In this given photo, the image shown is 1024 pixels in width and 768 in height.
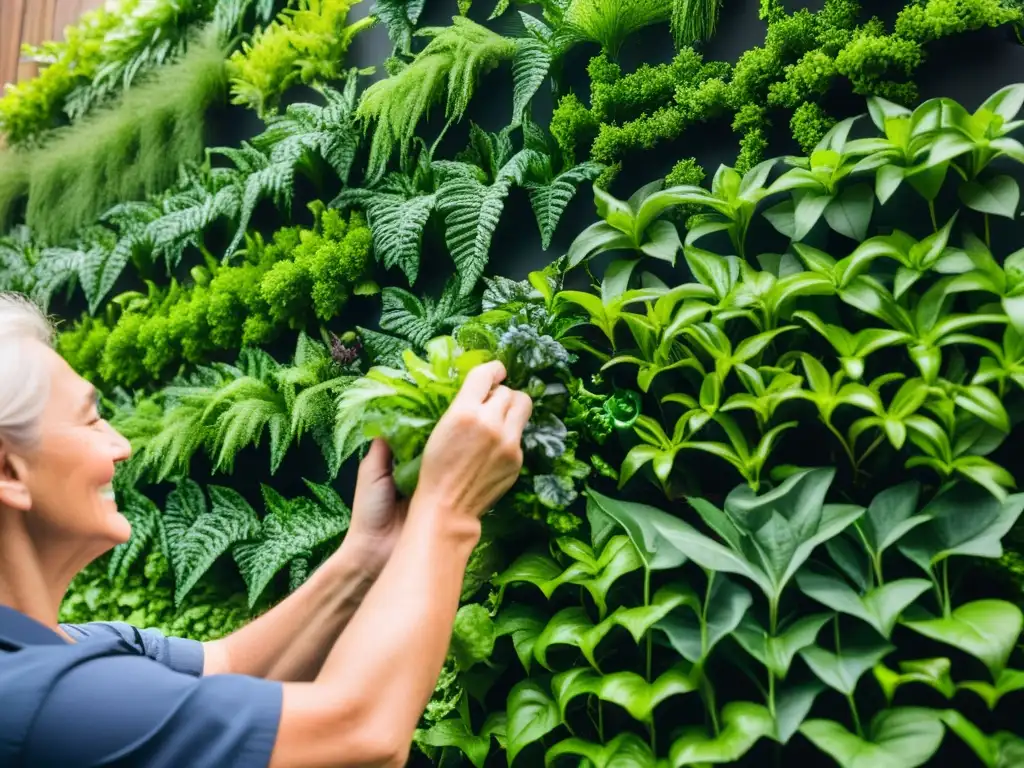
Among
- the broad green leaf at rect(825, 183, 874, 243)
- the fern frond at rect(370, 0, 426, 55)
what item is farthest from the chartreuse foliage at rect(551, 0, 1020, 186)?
the fern frond at rect(370, 0, 426, 55)

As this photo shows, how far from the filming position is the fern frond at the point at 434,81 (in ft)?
5.80

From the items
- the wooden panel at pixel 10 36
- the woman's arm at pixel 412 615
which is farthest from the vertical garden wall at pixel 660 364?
the wooden panel at pixel 10 36

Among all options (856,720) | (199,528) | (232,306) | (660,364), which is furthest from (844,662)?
(232,306)

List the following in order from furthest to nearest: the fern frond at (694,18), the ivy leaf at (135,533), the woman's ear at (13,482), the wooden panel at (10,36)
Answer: the wooden panel at (10,36), the ivy leaf at (135,533), the fern frond at (694,18), the woman's ear at (13,482)

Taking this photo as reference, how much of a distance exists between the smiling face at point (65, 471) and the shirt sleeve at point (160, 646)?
20 centimetres

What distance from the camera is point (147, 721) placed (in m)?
0.83

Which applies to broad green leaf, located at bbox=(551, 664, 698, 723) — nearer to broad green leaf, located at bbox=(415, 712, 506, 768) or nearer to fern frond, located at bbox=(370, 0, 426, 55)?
broad green leaf, located at bbox=(415, 712, 506, 768)

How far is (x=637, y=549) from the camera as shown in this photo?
129cm

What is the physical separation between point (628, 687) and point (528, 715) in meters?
0.18

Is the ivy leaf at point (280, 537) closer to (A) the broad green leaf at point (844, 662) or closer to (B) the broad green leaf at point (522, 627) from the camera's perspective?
(B) the broad green leaf at point (522, 627)

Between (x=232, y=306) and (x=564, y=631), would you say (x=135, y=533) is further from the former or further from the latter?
(x=564, y=631)

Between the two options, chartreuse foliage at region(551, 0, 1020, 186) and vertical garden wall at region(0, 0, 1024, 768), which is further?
chartreuse foliage at region(551, 0, 1020, 186)

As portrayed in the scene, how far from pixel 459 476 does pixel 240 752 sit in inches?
15.7

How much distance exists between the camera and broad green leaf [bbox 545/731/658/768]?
124 cm
